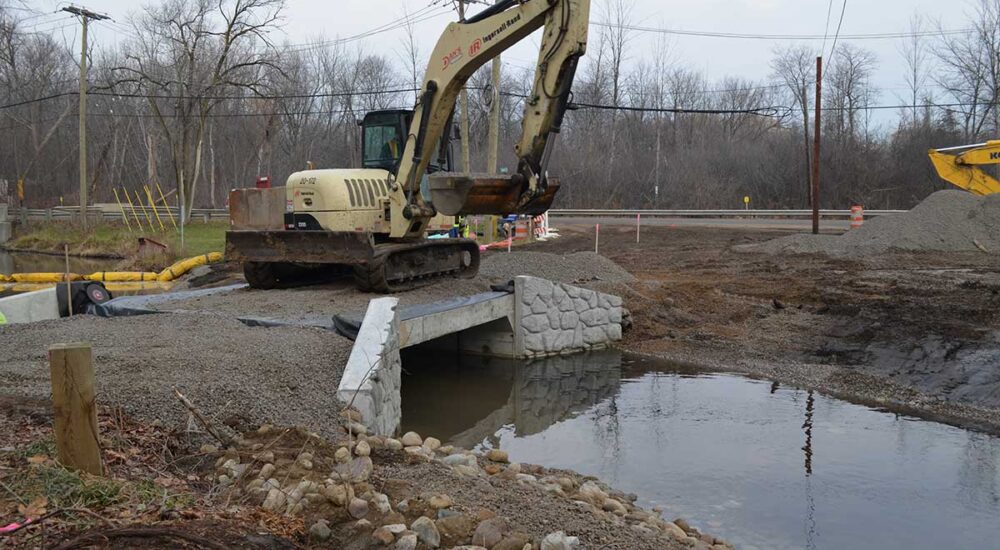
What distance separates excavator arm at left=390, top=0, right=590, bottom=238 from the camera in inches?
379

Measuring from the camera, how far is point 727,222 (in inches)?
1286

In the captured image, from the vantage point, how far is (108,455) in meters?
4.88

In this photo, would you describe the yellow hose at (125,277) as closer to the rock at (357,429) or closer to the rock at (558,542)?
the rock at (357,429)

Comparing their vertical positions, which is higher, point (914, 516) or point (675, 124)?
point (675, 124)

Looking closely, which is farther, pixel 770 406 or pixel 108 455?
pixel 770 406

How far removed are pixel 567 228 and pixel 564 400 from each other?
21.1 metres

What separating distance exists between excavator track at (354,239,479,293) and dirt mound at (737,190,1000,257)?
39.8 feet

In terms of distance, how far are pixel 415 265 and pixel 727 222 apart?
23191 mm

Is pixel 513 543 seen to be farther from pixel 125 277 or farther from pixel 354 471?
pixel 125 277

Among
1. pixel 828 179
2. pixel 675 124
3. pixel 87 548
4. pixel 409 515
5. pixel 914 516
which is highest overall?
pixel 675 124

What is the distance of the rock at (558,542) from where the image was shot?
4406mm

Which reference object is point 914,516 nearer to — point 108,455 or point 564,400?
point 564,400

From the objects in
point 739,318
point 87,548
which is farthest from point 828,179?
point 87,548

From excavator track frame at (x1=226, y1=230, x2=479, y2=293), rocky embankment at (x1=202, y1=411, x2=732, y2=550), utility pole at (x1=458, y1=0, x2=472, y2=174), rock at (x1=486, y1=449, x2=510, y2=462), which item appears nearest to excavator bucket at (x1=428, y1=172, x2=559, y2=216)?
excavator track frame at (x1=226, y1=230, x2=479, y2=293)
